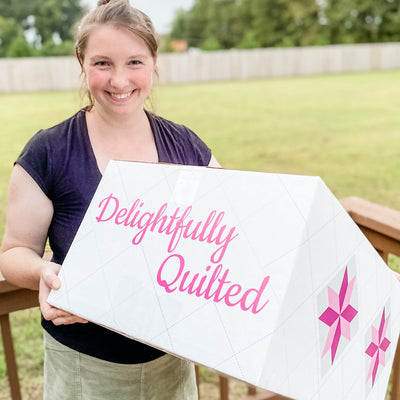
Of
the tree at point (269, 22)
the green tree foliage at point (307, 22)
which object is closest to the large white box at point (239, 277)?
the green tree foliage at point (307, 22)

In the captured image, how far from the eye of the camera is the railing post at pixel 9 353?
1118 mm

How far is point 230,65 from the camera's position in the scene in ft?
57.0

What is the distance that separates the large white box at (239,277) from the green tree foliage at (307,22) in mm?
21413

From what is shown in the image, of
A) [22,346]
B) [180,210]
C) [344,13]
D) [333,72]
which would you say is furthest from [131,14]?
[344,13]

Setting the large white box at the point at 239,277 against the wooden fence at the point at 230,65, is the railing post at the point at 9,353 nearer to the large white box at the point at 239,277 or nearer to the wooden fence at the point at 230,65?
the large white box at the point at 239,277

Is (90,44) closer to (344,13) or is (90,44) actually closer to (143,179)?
(143,179)

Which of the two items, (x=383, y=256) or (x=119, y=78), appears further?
(x=383, y=256)

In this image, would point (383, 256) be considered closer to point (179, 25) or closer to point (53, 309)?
point (53, 309)

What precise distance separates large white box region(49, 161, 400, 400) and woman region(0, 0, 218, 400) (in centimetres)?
15

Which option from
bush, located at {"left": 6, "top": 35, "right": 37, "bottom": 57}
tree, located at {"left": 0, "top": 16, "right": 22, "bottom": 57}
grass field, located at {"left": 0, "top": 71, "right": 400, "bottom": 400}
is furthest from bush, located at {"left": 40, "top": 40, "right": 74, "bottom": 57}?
tree, located at {"left": 0, "top": 16, "right": 22, "bottom": 57}

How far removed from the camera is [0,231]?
3436mm

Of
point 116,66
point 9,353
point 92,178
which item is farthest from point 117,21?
point 9,353

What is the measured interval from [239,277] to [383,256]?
0.79m

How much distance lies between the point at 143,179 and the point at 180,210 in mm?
92
